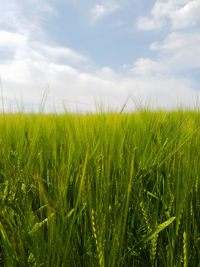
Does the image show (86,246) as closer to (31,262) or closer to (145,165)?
(31,262)

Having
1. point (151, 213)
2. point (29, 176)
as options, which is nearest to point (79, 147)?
point (29, 176)

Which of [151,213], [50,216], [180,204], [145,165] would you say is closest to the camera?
[50,216]

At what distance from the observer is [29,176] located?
2.11ft

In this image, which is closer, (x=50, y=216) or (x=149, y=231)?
(x=50, y=216)

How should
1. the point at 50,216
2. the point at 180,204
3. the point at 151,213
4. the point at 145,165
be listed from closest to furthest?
the point at 50,216
the point at 180,204
the point at 151,213
the point at 145,165

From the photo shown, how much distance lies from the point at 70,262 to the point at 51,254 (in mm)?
50

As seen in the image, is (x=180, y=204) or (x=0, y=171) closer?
(x=180, y=204)

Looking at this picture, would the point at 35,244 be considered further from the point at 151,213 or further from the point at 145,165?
the point at 145,165

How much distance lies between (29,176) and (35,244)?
27 centimetres

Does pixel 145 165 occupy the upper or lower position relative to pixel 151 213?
upper

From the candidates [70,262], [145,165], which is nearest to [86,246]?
[70,262]

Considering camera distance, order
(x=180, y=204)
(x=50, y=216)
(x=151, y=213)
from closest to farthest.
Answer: (x=50, y=216) → (x=180, y=204) → (x=151, y=213)

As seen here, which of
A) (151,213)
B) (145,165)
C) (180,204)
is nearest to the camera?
(180,204)

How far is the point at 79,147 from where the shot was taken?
74cm
